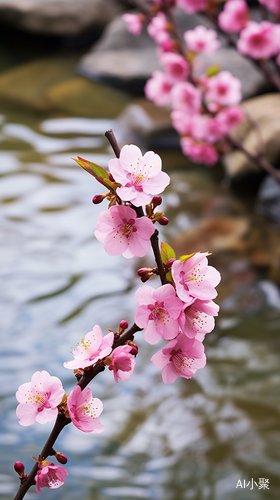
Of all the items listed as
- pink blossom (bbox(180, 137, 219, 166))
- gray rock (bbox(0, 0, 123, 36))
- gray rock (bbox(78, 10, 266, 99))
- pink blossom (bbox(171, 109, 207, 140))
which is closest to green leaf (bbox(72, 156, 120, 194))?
pink blossom (bbox(171, 109, 207, 140))

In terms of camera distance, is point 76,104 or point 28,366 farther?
point 76,104

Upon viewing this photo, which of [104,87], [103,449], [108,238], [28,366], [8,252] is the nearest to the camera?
[108,238]

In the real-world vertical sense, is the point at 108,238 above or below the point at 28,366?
above

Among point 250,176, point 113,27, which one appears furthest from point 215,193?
point 113,27

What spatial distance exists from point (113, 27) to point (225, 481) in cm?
351

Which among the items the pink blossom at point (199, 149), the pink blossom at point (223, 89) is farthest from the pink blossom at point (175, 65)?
the pink blossom at point (199, 149)

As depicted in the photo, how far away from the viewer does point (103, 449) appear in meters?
1.34

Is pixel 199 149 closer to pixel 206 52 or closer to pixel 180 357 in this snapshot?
pixel 206 52

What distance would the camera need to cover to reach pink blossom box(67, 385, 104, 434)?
0.40 m

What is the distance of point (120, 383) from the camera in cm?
160

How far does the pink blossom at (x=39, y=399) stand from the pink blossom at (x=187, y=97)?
1.64m

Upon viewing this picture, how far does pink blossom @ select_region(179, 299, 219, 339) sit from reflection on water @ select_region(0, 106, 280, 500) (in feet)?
3.14

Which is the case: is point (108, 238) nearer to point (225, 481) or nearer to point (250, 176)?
point (225, 481)

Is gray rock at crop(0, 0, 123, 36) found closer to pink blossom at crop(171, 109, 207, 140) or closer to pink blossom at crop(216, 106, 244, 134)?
pink blossom at crop(171, 109, 207, 140)
